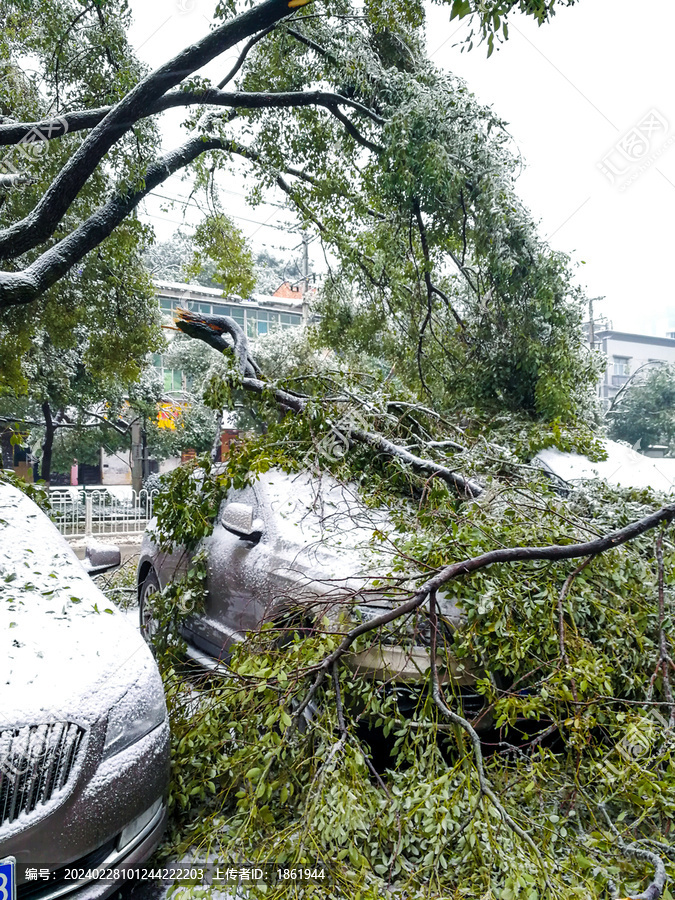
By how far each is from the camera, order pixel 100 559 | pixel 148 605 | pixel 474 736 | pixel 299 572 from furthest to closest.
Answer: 1. pixel 148 605
2. pixel 100 559
3. pixel 299 572
4. pixel 474 736

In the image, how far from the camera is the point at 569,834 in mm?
2352

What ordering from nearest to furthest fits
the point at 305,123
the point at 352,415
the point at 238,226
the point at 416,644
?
the point at 416,644
the point at 352,415
the point at 305,123
the point at 238,226

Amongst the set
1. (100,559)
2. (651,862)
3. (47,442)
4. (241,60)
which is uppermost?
(241,60)

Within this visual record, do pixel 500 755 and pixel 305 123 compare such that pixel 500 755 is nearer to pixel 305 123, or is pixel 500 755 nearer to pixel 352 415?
pixel 352 415

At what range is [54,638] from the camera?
243 centimetres

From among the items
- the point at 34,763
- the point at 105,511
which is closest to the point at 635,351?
the point at 105,511

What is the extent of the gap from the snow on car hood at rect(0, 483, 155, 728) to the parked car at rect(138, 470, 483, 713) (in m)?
0.60

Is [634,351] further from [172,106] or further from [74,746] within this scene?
[74,746]

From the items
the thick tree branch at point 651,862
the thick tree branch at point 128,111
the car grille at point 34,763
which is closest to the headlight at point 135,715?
the car grille at point 34,763

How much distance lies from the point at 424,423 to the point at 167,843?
3.51 metres

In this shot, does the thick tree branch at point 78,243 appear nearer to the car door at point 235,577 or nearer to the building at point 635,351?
the car door at point 235,577

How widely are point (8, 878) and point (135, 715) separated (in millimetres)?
589

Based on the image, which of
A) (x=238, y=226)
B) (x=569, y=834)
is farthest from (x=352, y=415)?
(x=238, y=226)

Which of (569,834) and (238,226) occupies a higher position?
(238,226)
